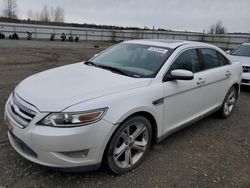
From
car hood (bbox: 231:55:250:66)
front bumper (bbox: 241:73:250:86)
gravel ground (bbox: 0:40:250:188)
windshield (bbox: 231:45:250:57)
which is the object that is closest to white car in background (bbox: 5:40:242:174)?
gravel ground (bbox: 0:40:250:188)

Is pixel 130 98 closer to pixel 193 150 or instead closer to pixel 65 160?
pixel 65 160

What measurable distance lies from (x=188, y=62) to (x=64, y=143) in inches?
89.8

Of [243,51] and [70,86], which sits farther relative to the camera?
[243,51]

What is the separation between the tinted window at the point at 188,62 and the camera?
339 centimetres

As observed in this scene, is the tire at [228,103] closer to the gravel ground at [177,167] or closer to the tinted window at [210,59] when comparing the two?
the gravel ground at [177,167]

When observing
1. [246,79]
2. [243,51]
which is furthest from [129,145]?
[243,51]

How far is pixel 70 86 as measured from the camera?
8.82 feet

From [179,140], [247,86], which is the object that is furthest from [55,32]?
[179,140]

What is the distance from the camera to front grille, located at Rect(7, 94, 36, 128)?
2.36 meters

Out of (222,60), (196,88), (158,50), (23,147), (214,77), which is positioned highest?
(158,50)

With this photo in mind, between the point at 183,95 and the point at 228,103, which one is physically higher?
the point at 183,95

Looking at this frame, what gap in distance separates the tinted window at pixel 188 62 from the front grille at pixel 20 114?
6.23ft

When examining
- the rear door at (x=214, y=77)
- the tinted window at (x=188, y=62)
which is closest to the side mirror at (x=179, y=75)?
the tinted window at (x=188, y=62)

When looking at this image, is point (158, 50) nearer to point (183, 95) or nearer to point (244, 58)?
point (183, 95)
